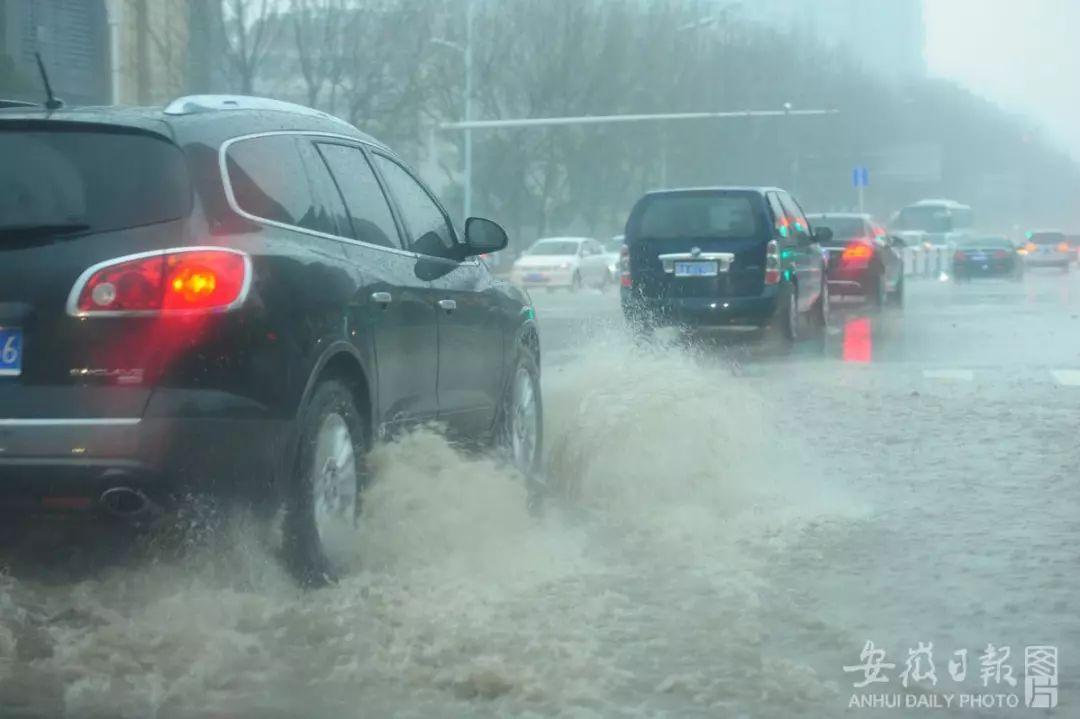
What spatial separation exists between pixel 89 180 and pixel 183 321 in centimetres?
59

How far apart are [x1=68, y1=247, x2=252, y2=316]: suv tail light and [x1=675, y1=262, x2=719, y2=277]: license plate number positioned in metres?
14.4

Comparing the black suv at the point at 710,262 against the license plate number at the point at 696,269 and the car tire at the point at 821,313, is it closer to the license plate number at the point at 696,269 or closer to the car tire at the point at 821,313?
the license plate number at the point at 696,269

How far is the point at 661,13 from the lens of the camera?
77750mm

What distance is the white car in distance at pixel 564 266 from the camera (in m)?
48.6

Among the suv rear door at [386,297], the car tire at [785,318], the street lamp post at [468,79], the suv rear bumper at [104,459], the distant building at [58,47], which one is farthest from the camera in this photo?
the street lamp post at [468,79]

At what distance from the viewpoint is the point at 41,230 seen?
224 inches

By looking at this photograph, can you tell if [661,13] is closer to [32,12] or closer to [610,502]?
[32,12]

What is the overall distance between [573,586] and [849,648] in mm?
1180

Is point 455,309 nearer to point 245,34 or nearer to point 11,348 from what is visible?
point 11,348

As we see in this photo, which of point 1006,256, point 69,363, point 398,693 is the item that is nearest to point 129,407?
point 69,363

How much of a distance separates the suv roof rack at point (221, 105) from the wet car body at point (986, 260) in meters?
46.7

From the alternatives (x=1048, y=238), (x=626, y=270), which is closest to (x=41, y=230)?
(x=626, y=270)

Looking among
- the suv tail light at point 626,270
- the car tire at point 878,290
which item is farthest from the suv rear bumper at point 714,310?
the car tire at point 878,290

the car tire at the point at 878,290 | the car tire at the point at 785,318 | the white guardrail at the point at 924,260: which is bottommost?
the white guardrail at the point at 924,260
